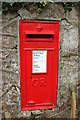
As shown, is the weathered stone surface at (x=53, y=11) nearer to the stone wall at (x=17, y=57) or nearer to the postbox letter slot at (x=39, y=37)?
the stone wall at (x=17, y=57)

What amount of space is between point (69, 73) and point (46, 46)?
71 centimetres

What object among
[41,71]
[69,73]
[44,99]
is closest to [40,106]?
[44,99]

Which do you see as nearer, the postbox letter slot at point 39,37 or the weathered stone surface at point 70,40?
the postbox letter slot at point 39,37

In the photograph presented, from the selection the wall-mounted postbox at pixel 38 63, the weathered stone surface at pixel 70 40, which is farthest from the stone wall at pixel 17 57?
the wall-mounted postbox at pixel 38 63

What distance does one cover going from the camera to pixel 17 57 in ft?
6.30

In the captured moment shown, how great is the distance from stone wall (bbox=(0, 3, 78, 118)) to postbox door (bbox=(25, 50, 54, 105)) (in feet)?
0.69

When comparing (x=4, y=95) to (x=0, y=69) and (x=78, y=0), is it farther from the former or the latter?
(x=78, y=0)

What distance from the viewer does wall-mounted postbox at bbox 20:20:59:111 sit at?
1829 mm

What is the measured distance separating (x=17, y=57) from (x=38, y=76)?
52cm

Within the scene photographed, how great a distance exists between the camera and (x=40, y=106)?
2.06m

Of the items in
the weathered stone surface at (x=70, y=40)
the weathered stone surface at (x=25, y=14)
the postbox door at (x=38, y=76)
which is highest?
the weathered stone surface at (x=25, y=14)

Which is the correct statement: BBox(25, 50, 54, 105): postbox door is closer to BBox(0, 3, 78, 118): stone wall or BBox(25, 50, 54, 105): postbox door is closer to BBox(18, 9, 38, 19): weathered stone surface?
BBox(0, 3, 78, 118): stone wall

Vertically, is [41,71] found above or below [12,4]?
below

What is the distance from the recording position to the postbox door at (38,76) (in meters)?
1.89
